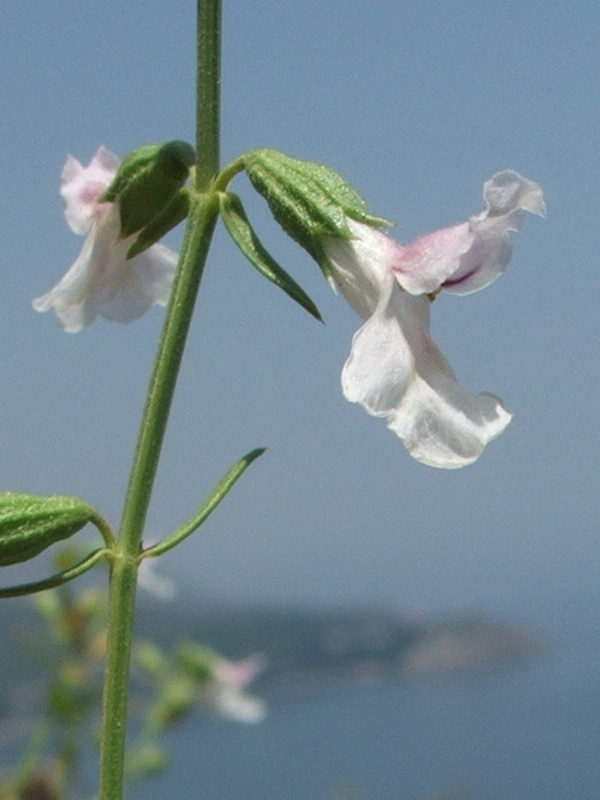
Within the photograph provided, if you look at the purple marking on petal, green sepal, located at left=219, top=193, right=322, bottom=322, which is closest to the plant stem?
green sepal, located at left=219, top=193, right=322, bottom=322

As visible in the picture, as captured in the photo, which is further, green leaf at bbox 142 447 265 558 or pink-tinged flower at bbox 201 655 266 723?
pink-tinged flower at bbox 201 655 266 723

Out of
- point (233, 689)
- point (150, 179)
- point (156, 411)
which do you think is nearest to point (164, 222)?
point (150, 179)

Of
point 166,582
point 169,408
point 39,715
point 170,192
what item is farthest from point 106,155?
point 166,582

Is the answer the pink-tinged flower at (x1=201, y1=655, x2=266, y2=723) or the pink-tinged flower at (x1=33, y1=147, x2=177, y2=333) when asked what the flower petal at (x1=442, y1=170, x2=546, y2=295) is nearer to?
the pink-tinged flower at (x1=33, y1=147, x2=177, y2=333)

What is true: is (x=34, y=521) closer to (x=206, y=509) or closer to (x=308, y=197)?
(x=206, y=509)

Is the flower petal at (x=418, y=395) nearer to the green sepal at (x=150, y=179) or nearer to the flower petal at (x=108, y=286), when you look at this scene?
the green sepal at (x=150, y=179)

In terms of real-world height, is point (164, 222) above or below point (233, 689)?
below

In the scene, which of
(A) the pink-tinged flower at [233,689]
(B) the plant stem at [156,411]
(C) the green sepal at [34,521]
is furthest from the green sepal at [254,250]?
(A) the pink-tinged flower at [233,689]
